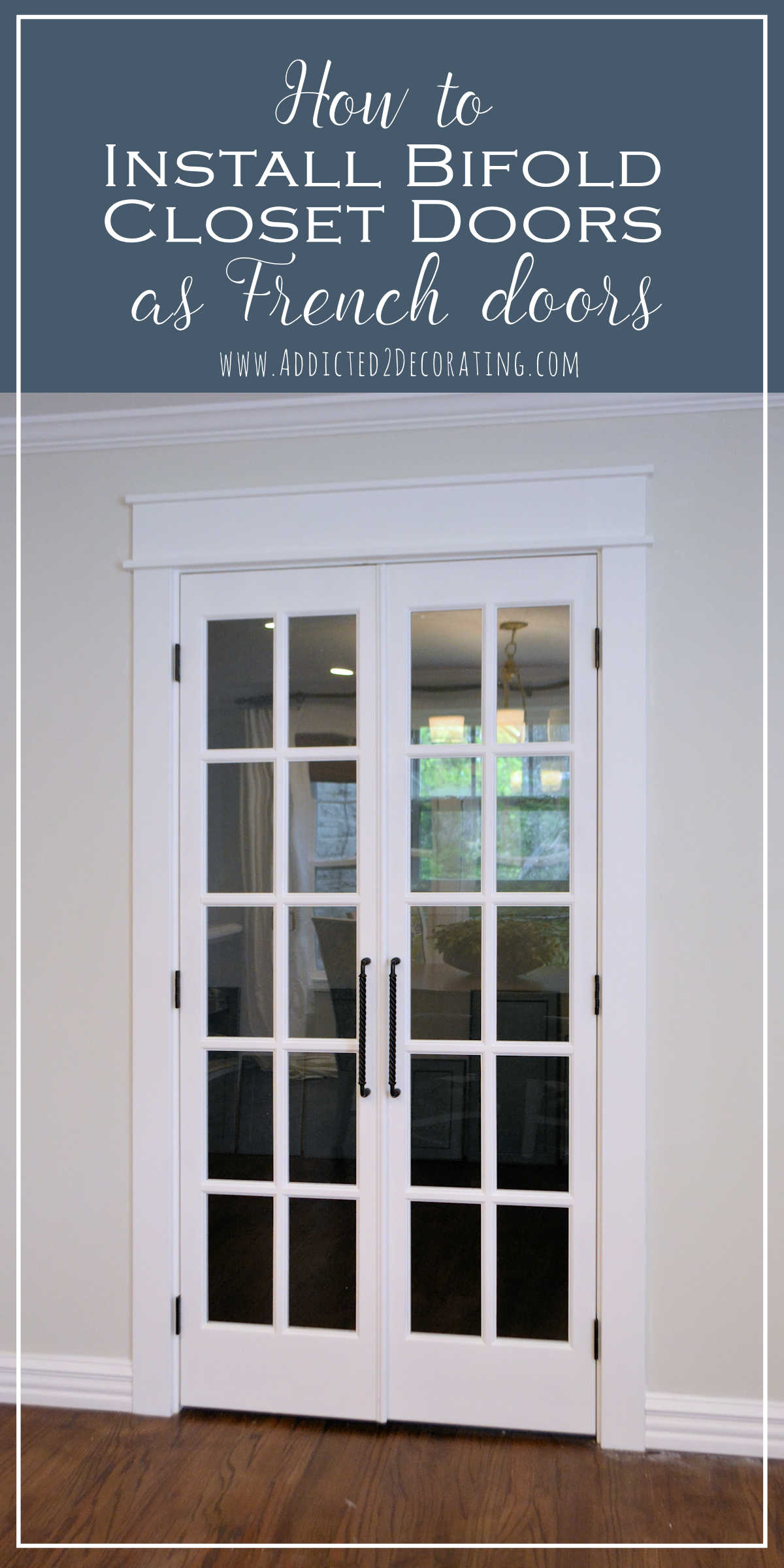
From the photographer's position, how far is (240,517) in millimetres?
2957

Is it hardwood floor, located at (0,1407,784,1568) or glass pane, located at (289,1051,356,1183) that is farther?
glass pane, located at (289,1051,356,1183)

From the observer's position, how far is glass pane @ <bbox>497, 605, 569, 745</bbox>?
9.27ft

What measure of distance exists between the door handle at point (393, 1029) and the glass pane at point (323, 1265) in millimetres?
322

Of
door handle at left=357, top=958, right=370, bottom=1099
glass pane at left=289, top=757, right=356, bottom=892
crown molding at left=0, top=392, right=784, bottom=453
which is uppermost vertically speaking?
crown molding at left=0, top=392, right=784, bottom=453

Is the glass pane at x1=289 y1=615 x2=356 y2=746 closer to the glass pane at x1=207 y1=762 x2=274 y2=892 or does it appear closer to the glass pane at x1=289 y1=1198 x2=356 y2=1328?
the glass pane at x1=207 y1=762 x2=274 y2=892

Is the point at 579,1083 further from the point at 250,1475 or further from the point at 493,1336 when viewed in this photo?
the point at 250,1475

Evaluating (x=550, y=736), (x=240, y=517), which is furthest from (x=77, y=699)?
(x=550, y=736)

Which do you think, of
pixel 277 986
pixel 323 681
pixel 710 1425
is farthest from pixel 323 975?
pixel 710 1425

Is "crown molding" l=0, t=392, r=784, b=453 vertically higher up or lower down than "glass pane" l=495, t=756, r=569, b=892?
higher up

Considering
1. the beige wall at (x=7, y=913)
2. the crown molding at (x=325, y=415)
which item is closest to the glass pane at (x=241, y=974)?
the beige wall at (x=7, y=913)

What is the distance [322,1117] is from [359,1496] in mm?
831
